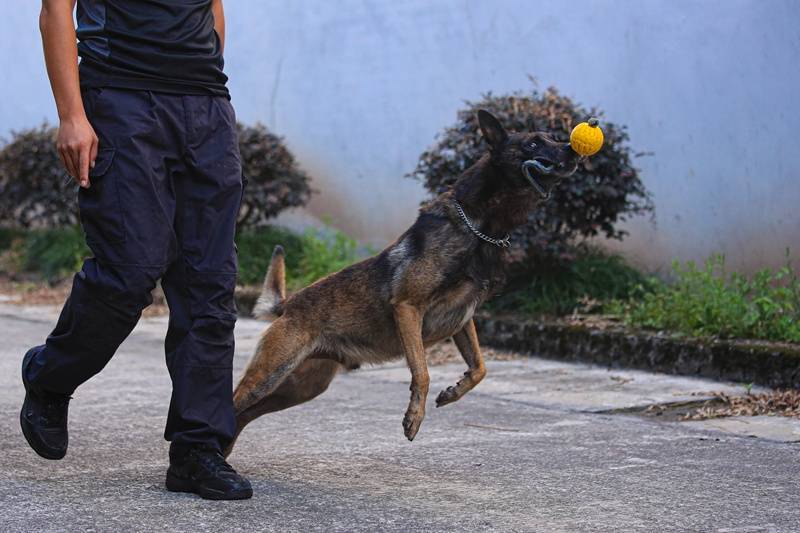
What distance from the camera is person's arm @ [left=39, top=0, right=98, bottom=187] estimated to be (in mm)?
3330

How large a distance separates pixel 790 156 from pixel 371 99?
4097mm

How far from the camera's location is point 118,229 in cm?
340

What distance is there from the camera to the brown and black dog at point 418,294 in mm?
4008

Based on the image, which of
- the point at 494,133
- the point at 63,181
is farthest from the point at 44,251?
the point at 494,133

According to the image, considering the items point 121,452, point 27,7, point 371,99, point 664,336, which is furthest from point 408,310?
point 27,7

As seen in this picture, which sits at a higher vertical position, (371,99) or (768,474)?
(371,99)

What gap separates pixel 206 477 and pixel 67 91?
122 centimetres

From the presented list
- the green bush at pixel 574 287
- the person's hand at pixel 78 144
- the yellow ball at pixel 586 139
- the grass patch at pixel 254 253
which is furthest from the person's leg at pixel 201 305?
the grass patch at pixel 254 253

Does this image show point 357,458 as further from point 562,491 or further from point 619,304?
point 619,304

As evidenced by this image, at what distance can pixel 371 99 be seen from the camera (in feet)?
32.9

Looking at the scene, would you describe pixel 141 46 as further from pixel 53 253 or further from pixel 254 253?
pixel 53 253

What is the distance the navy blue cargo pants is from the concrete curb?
309 cm

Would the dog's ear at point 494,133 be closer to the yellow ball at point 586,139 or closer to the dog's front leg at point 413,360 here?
the yellow ball at point 586,139

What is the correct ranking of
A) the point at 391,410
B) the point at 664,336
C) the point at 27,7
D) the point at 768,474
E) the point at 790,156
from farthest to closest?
the point at 27,7
the point at 790,156
the point at 664,336
the point at 391,410
the point at 768,474
